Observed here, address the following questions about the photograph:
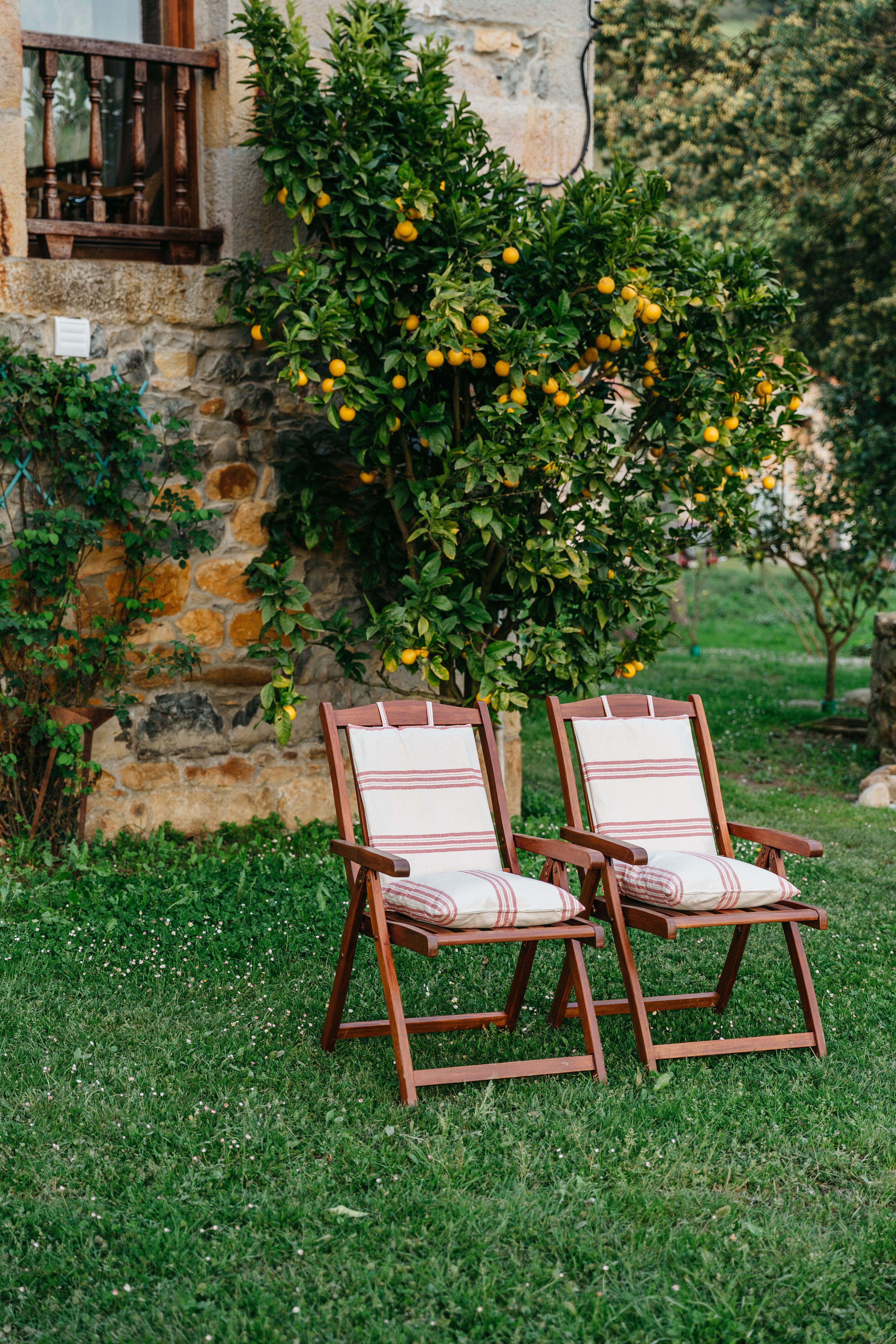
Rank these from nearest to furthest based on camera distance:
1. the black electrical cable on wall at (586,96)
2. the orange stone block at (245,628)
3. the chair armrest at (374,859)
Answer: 1. the chair armrest at (374,859)
2. the orange stone block at (245,628)
3. the black electrical cable on wall at (586,96)

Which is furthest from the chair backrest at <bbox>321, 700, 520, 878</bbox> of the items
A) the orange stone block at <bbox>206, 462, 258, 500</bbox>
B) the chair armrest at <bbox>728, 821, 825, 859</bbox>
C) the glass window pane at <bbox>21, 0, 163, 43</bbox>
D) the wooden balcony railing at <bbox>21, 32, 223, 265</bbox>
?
the glass window pane at <bbox>21, 0, 163, 43</bbox>

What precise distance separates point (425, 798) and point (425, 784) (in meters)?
0.04

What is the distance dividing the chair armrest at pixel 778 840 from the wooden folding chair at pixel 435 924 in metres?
0.46

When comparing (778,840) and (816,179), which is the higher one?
(816,179)

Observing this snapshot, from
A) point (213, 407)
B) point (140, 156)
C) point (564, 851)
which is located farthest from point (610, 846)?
point (140, 156)

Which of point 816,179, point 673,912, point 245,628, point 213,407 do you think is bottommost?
point 673,912

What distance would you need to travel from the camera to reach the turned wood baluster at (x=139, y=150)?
16.3ft

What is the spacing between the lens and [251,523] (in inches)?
209

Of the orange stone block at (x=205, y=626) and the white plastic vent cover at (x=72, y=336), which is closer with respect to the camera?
the white plastic vent cover at (x=72, y=336)

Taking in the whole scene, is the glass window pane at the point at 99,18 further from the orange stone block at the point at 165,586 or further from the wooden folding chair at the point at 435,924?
the wooden folding chair at the point at 435,924

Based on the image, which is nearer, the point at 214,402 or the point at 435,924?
the point at 435,924

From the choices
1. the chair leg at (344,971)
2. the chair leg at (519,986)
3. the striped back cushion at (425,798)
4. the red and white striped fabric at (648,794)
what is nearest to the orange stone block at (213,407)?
the striped back cushion at (425,798)

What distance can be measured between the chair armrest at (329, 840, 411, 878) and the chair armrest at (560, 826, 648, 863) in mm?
504

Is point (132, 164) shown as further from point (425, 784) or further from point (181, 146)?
point (425, 784)
